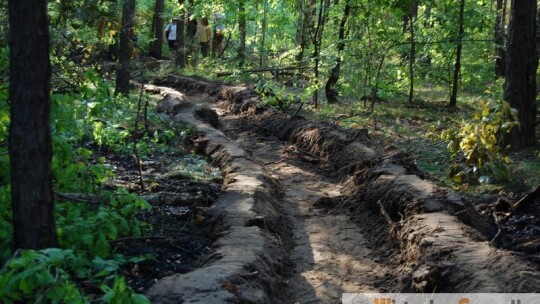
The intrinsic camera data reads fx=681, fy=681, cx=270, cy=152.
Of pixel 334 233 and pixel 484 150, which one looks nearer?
pixel 334 233

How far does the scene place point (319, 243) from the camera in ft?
23.4

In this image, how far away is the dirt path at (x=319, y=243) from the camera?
19.6ft

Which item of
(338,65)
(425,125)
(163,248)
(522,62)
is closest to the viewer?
(163,248)

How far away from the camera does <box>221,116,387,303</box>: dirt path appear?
19.6 ft

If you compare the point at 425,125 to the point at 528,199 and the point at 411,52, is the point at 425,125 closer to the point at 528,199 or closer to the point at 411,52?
the point at 411,52

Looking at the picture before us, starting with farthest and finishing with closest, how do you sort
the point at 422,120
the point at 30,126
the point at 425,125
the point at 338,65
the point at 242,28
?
the point at 242,28
the point at 338,65
the point at 422,120
the point at 425,125
the point at 30,126

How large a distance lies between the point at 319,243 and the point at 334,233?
1.36 feet

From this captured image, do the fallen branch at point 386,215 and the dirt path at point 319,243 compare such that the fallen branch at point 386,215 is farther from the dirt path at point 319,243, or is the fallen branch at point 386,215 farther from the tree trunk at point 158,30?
the tree trunk at point 158,30

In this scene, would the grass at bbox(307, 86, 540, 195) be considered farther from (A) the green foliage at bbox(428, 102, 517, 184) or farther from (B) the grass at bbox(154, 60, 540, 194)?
(A) the green foliage at bbox(428, 102, 517, 184)

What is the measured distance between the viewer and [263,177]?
8.47 m

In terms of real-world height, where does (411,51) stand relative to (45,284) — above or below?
above

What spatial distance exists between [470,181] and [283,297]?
4.16 metres

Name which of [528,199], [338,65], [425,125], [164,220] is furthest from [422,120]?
[164,220]
